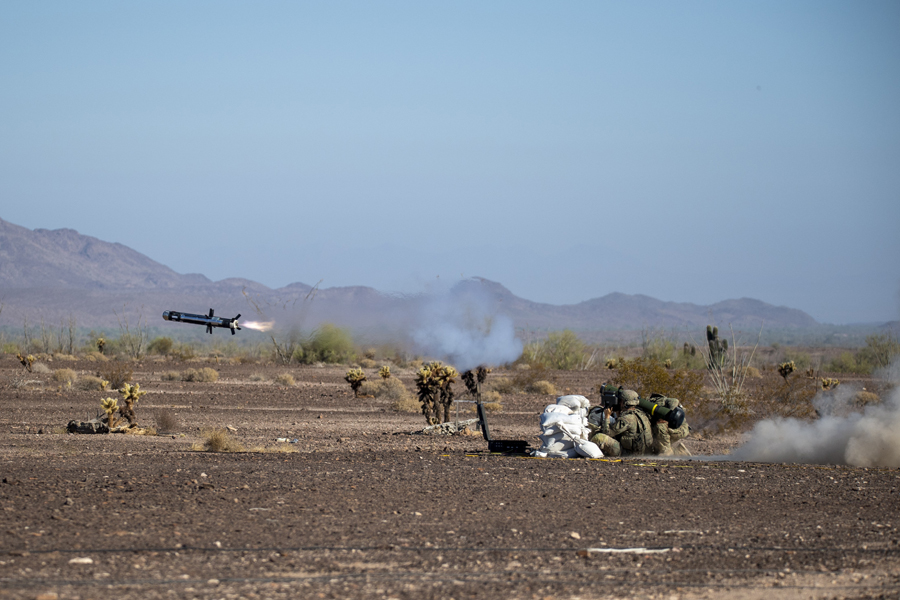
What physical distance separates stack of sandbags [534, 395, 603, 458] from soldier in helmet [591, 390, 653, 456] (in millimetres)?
306

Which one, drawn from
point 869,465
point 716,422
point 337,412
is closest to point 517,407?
point 337,412

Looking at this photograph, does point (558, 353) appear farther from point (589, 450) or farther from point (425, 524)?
point (425, 524)

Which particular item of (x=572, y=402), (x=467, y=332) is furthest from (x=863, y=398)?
(x=572, y=402)

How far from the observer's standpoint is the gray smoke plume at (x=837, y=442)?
17375mm

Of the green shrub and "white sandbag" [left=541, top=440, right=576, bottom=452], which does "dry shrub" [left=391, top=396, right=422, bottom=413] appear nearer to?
"white sandbag" [left=541, top=440, right=576, bottom=452]

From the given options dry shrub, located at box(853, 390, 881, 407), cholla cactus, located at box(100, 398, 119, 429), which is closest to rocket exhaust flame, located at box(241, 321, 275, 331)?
cholla cactus, located at box(100, 398, 119, 429)

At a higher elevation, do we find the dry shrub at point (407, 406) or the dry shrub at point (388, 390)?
the dry shrub at point (388, 390)

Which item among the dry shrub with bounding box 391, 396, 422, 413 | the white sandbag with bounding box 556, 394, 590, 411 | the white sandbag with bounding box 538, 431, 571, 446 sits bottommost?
the dry shrub with bounding box 391, 396, 422, 413

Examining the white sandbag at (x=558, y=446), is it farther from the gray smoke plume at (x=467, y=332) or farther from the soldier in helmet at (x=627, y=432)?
the gray smoke plume at (x=467, y=332)

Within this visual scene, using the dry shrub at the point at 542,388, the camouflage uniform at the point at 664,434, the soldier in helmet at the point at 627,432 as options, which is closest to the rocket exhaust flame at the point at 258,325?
the soldier in helmet at the point at 627,432

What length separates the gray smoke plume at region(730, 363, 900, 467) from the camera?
1738cm

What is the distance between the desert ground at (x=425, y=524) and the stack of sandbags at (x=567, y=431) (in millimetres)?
593

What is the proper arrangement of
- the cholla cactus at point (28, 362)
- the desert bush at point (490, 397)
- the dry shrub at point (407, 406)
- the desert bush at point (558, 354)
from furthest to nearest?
the desert bush at point (558, 354) < the cholla cactus at point (28, 362) < the desert bush at point (490, 397) < the dry shrub at point (407, 406)

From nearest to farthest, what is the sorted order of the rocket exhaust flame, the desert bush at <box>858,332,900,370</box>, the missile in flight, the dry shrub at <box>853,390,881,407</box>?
the missile in flight
the rocket exhaust flame
the dry shrub at <box>853,390,881,407</box>
the desert bush at <box>858,332,900,370</box>
